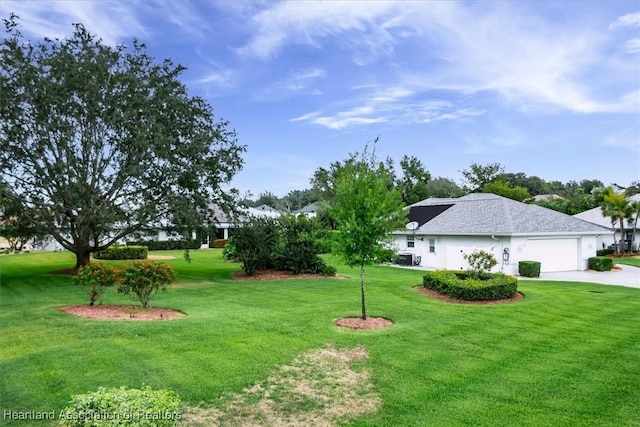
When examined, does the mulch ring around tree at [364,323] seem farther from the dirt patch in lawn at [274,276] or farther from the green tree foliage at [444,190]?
the green tree foliage at [444,190]

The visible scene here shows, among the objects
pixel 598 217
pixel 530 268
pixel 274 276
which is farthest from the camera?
pixel 598 217

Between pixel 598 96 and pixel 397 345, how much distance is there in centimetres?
1783

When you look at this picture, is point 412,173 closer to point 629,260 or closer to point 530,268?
point 629,260

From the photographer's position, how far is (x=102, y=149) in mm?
19766

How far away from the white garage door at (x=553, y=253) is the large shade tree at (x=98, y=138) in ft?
56.7

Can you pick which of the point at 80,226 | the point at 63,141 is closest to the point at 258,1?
the point at 63,141

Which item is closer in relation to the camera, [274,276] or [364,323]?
[364,323]

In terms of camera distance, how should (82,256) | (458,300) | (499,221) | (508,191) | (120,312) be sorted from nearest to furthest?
(120,312)
(458,300)
(82,256)
(499,221)
(508,191)

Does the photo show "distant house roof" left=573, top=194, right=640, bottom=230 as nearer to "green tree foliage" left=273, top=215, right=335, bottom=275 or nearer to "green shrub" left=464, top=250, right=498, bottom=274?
"green shrub" left=464, top=250, right=498, bottom=274

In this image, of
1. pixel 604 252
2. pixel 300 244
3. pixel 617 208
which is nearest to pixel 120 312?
pixel 300 244

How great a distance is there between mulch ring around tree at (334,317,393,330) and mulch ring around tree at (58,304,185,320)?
428 centimetres

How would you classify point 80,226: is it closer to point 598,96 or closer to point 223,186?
point 223,186

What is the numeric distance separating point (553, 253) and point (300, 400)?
2269 cm

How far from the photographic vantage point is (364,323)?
10820 mm
